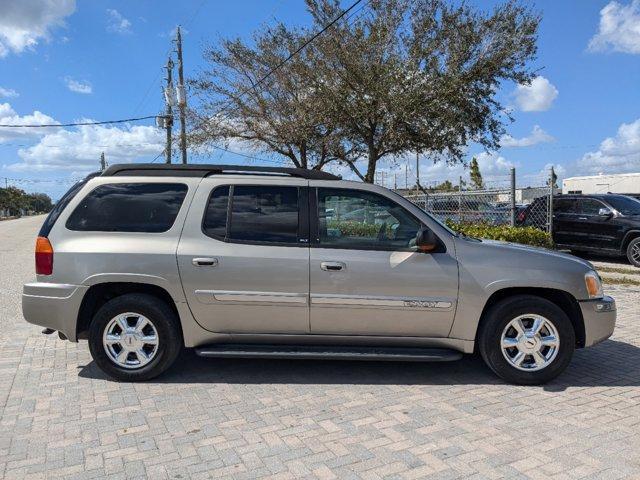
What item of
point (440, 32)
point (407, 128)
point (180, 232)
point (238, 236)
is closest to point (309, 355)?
point (238, 236)

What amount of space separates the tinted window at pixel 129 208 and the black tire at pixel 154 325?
2.01 feet

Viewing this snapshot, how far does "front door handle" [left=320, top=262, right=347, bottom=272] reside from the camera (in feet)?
15.0

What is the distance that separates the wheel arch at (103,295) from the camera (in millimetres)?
4707

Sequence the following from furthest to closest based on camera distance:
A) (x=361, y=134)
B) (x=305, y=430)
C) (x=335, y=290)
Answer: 1. (x=361, y=134)
2. (x=335, y=290)
3. (x=305, y=430)

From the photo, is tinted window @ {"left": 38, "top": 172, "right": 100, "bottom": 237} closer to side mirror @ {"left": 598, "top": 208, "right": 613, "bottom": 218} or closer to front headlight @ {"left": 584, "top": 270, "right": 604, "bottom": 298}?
front headlight @ {"left": 584, "top": 270, "right": 604, "bottom": 298}

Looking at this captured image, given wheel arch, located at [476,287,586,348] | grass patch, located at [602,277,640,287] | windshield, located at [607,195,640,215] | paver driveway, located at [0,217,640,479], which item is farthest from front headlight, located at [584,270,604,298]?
windshield, located at [607,195,640,215]

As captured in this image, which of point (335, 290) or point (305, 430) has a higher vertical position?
point (335, 290)

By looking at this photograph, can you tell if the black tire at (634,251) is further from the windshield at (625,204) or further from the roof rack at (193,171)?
the roof rack at (193,171)

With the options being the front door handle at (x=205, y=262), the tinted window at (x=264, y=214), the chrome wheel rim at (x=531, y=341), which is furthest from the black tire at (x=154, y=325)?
the chrome wheel rim at (x=531, y=341)

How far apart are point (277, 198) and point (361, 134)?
34.1 feet

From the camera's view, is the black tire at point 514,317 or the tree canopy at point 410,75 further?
the tree canopy at point 410,75

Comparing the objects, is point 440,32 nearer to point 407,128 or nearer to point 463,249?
point 407,128

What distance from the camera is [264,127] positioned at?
18781 millimetres

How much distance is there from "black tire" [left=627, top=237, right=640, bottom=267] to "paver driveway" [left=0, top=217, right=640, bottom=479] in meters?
7.56
